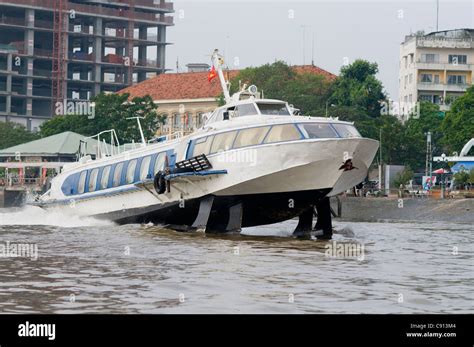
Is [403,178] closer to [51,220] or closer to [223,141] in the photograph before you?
[51,220]

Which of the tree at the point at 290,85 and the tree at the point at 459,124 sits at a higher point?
the tree at the point at 290,85

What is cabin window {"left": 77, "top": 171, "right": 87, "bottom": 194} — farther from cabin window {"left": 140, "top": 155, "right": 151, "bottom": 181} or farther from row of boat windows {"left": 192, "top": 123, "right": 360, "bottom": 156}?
row of boat windows {"left": 192, "top": 123, "right": 360, "bottom": 156}

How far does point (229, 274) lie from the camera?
24.3m

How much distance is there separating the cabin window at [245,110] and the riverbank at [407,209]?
2439cm

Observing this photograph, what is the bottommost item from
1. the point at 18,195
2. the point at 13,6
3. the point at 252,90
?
the point at 18,195

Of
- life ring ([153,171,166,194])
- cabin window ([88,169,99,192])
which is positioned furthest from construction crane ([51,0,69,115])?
life ring ([153,171,166,194])

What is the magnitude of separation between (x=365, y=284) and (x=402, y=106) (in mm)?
96237

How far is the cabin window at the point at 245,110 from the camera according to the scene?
36.1 meters

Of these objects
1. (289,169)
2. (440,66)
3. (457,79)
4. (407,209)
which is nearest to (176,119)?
(440,66)

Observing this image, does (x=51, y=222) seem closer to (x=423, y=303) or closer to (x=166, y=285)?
(x=166, y=285)

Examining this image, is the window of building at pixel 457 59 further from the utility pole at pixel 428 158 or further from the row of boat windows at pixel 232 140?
the row of boat windows at pixel 232 140

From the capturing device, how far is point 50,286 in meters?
21.7

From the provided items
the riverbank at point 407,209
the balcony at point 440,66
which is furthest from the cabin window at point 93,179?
the balcony at point 440,66

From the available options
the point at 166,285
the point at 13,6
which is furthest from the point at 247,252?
the point at 13,6
